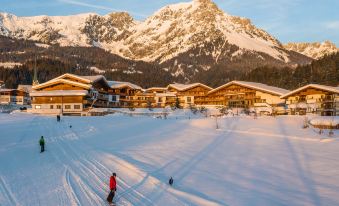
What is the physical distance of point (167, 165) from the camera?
2942cm

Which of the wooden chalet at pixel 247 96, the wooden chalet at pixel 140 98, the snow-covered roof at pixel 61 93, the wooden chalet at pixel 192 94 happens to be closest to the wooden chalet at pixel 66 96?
the snow-covered roof at pixel 61 93

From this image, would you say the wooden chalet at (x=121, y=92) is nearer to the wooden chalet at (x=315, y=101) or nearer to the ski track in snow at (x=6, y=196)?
the wooden chalet at (x=315, y=101)

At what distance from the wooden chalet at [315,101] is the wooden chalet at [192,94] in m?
31.7

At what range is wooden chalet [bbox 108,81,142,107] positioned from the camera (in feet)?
321

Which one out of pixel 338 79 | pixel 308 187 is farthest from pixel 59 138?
pixel 338 79

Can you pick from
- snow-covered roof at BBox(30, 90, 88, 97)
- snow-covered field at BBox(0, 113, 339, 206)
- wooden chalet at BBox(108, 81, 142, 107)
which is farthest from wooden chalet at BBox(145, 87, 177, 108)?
snow-covered field at BBox(0, 113, 339, 206)

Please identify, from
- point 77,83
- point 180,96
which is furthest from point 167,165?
point 180,96

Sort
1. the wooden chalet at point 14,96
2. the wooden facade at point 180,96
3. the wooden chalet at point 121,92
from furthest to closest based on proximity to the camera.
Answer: the wooden chalet at point 14,96 → the wooden chalet at point 121,92 → the wooden facade at point 180,96

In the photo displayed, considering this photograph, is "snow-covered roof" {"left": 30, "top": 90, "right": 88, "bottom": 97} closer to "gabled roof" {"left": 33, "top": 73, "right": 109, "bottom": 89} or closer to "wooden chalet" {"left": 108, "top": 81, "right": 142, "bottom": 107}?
"gabled roof" {"left": 33, "top": 73, "right": 109, "bottom": 89}

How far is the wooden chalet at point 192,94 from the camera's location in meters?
102

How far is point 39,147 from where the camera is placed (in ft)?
108

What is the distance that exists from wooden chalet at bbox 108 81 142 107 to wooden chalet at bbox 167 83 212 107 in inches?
468

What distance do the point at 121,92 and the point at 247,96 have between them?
31731mm

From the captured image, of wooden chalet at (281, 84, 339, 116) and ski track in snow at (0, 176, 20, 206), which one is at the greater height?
wooden chalet at (281, 84, 339, 116)
